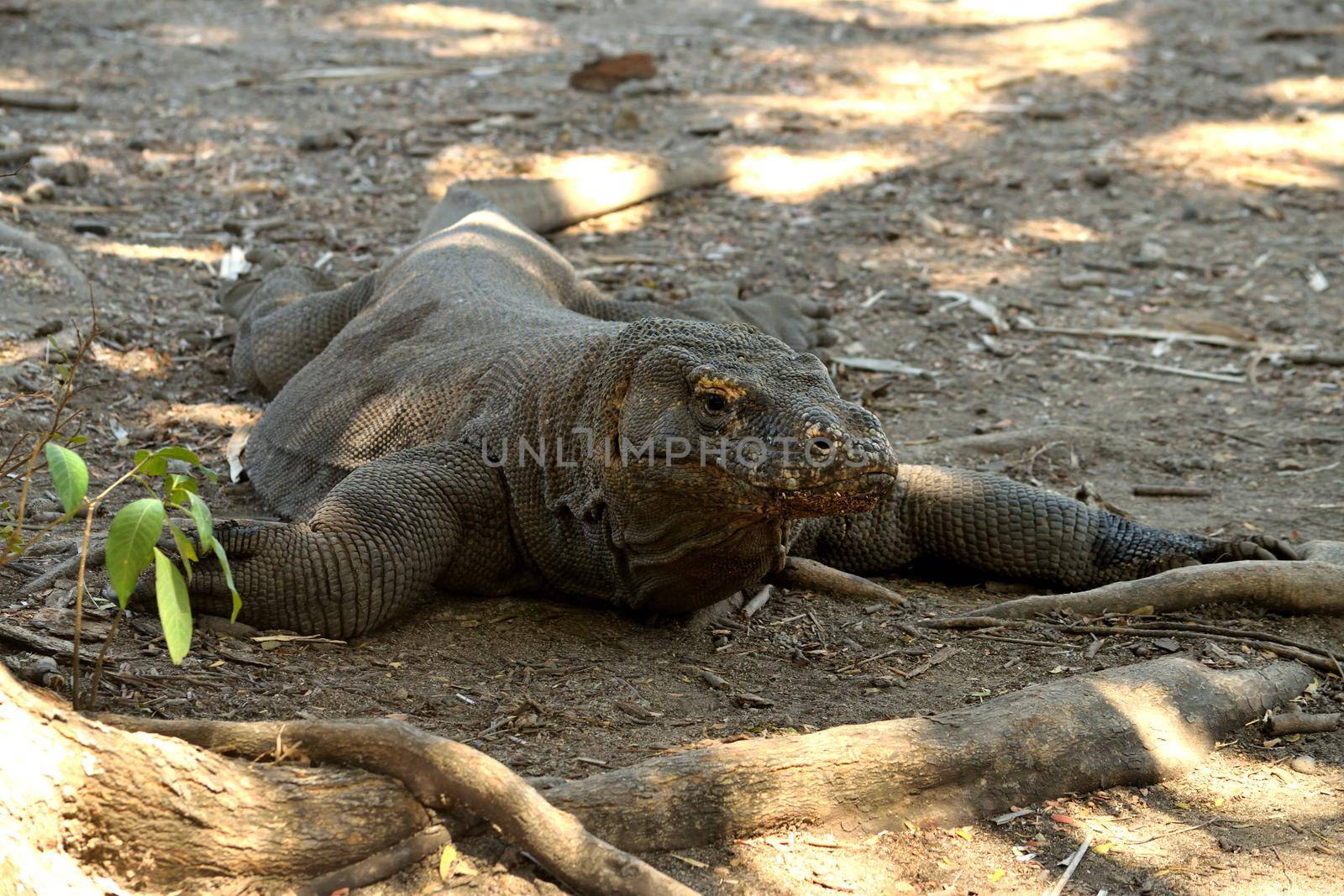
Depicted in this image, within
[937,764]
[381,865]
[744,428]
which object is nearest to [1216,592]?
[937,764]

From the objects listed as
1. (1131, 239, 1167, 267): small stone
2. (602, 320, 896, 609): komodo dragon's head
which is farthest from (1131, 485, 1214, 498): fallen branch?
(1131, 239, 1167, 267): small stone

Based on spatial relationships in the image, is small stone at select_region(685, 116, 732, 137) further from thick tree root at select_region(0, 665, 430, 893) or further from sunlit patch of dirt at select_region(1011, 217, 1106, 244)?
thick tree root at select_region(0, 665, 430, 893)

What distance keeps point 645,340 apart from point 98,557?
1.72 meters

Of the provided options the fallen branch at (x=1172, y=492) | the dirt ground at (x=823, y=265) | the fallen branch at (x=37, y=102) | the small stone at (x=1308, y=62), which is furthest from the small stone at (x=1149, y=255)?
the fallen branch at (x=37, y=102)

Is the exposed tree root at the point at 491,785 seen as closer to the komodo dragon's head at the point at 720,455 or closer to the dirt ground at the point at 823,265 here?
the dirt ground at the point at 823,265

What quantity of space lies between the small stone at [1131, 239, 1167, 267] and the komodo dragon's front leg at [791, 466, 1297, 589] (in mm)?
3893

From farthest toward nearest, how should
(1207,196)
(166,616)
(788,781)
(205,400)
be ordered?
(1207,196) → (205,400) → (788,781) → (166,616)

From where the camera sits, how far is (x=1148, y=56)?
11.9 metres

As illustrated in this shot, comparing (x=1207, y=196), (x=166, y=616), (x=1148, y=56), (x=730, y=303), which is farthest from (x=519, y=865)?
(x=1148, y=56)

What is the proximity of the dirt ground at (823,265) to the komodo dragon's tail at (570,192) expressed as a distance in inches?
6.9

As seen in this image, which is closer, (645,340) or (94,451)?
(645,340)

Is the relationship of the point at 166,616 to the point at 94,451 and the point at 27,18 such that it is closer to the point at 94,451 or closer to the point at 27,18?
the point at 94,451

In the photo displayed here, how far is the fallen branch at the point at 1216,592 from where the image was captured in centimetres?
417

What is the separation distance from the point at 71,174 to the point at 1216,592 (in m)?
7.25
